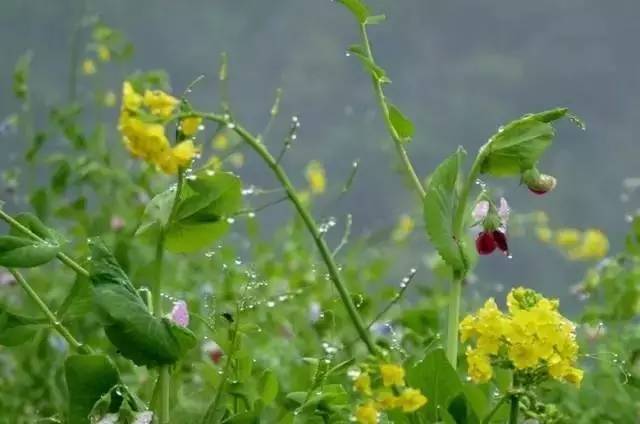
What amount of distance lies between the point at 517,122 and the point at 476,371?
141 millimetres

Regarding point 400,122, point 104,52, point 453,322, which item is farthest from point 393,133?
point 104,52

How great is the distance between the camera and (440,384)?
26.7 inches

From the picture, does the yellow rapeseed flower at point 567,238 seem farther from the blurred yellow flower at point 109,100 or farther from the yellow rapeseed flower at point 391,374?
the yellow rapeseed flower at point 391,374

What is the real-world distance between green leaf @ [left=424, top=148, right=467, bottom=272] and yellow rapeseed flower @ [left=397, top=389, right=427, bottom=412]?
124 mm

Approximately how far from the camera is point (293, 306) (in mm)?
1813

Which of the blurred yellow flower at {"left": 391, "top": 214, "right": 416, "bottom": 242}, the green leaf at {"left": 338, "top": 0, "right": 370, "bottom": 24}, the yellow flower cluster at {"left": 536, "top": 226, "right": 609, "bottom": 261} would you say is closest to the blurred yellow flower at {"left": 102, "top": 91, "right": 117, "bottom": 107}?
the blurred yellow flower at {"left": 391, "top": 214, "right": 416, "bottom": 242}

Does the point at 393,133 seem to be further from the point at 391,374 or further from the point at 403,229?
the point at 403,229

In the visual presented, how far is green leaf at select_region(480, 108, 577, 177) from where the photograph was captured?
0.70m

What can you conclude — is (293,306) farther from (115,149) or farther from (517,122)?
(517,122)

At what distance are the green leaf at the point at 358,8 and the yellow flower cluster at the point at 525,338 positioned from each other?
8.3 inches

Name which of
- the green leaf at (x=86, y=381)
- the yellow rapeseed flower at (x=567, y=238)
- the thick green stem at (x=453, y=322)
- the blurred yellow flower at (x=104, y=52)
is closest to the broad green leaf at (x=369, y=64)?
the thick green stem at (x=453, y=322)

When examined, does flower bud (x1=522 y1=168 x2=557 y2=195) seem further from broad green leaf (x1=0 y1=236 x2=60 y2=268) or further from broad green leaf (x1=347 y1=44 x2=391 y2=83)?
broad green leaf (x1=0 y1=236 x2=60 y2=268)

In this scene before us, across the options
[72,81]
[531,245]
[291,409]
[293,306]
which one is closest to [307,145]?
[531,245]

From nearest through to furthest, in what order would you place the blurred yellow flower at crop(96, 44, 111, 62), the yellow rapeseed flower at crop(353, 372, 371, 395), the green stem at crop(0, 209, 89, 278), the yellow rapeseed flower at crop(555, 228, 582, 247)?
the yellow rapeseed flower at crop(353, 372, 371, 395)
the green stem at crop(0, 209, 89, 278)
the blurred yellow flower at crop(96, 44, 111, 62)
the yellow rapeseed flower at crop(555, 228, 582, 247)
